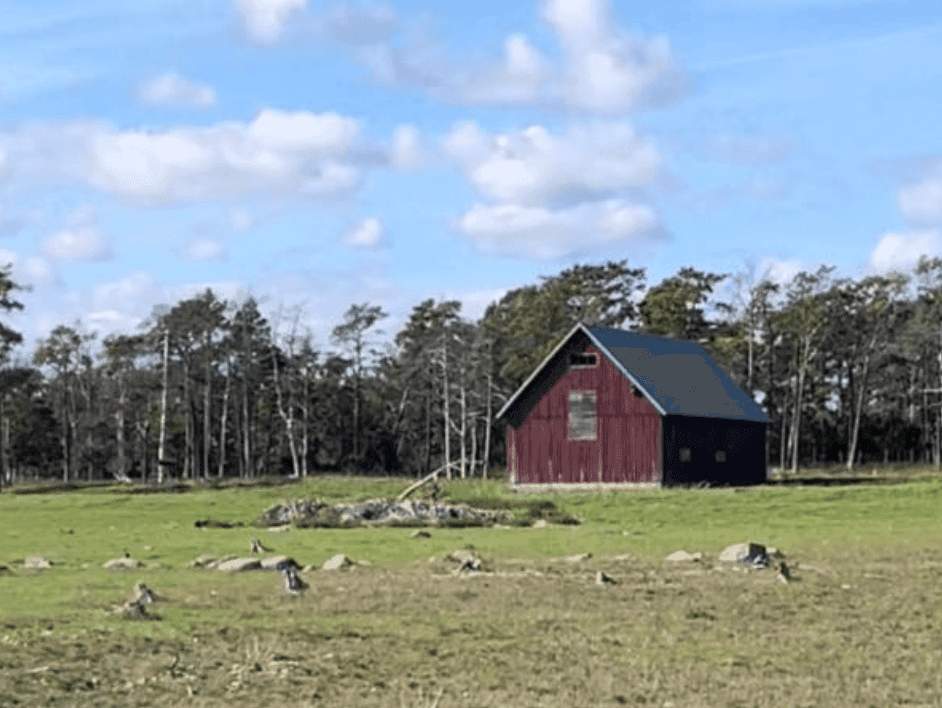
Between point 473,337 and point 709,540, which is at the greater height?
point 473,337

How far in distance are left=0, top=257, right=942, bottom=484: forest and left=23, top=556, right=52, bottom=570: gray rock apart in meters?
63.3

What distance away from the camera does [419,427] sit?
122m

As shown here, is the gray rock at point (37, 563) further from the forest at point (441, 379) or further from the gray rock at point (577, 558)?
the forest at point (441, 379)

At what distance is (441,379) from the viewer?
112438 millimetres

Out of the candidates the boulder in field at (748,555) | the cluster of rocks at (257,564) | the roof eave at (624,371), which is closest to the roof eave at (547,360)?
the roof eave at (624,371)

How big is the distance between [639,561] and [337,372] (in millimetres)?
95864

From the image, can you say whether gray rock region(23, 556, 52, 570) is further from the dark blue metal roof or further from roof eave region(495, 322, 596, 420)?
the dark blue metal roof

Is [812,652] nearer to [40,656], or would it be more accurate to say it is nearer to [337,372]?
[40,656]

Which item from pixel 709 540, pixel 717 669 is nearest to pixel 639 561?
pixel 709 540

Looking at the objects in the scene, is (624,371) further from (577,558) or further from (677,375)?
(577,558)

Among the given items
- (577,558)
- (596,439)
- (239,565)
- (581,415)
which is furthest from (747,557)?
(581,415)

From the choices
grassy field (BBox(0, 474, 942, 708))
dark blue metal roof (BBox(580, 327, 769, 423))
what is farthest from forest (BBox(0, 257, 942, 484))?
grassy field (BBox(0, 474, 942, 708))

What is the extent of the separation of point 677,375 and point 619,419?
4995mm

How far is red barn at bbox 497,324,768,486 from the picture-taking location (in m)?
67.2
